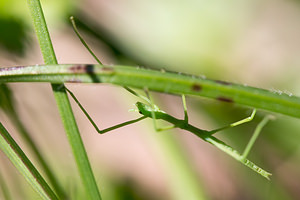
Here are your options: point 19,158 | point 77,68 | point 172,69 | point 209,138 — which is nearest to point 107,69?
point 77,68

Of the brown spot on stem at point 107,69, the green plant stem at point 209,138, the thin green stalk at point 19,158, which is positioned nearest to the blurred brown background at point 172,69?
the green plant stem at point 209,138

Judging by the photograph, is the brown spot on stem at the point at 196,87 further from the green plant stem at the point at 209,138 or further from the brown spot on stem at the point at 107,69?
the green plant stem at the point at 209,138

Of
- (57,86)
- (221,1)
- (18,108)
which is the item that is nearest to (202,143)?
(221,1)

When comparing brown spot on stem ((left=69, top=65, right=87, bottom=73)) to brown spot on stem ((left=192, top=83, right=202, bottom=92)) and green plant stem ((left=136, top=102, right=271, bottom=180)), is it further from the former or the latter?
green plant stem ((left=136, top=102, right=271, bottom=180))

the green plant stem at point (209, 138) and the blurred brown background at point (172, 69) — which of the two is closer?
the green plant stem at point (209, 138)

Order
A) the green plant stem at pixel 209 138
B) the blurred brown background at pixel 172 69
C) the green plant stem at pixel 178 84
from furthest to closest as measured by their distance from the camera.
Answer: the blurred brown background at pixel 172 69
the green plant stem at pixel 209 138
the green plant stem at pixel 178 84

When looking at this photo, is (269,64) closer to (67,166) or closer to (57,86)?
(67,166)

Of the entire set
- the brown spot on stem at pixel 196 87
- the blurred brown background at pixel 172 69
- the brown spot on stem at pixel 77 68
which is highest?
the blurred brown background at pixel 172 69
